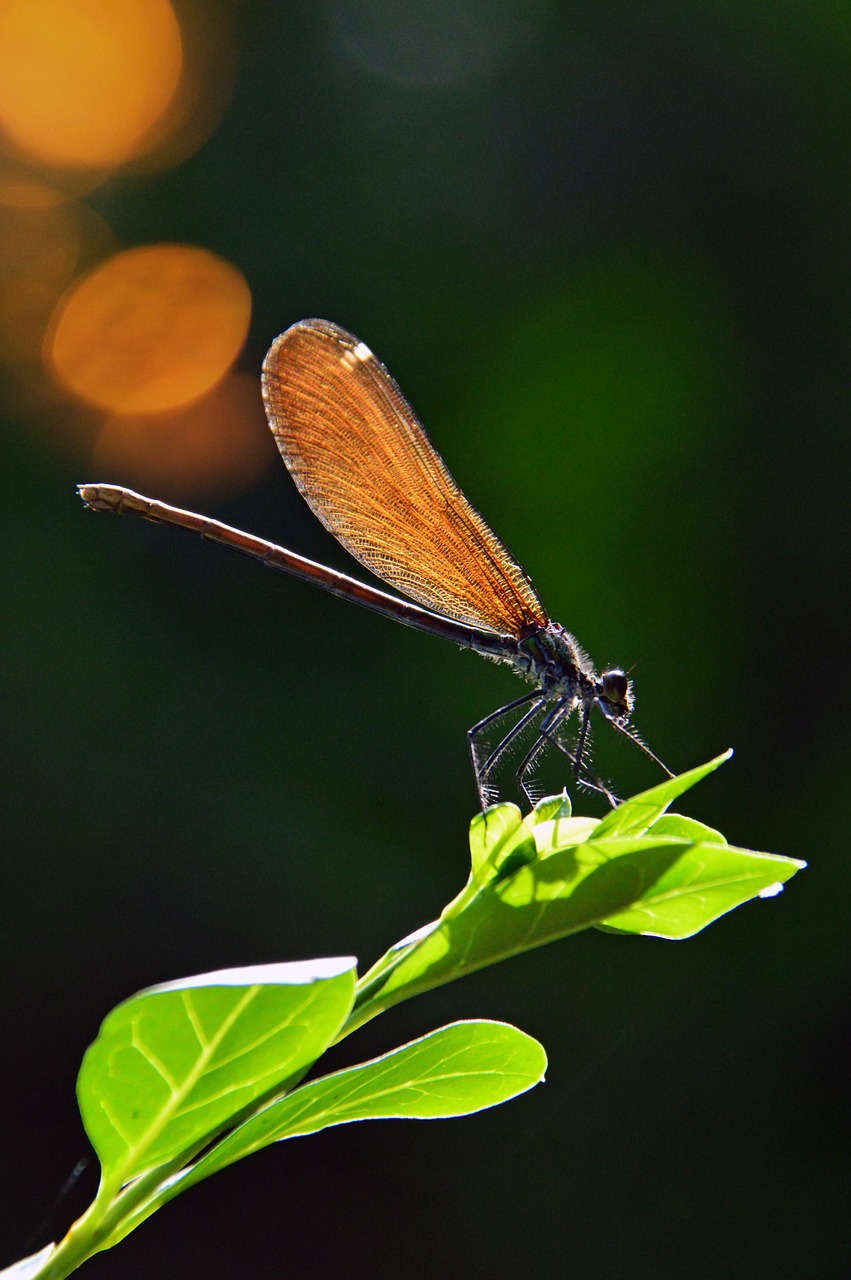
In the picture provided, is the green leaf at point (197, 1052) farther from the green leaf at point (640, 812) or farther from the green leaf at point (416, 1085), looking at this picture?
the green leaf at point (640, 812)

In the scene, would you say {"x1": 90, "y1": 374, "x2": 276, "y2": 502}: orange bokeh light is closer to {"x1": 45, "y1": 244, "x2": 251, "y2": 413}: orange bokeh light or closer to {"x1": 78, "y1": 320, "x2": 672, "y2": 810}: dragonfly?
{"x1": 45, "y1": 244, "x2": 251, "y2": 413}: orange bokeh light

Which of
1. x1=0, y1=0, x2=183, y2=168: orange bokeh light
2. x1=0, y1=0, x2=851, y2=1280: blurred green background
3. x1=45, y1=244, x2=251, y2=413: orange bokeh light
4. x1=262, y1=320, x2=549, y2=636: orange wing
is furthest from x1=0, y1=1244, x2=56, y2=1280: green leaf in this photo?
x1=0, y1=0, x2=183, y2=168: orange bokeh light

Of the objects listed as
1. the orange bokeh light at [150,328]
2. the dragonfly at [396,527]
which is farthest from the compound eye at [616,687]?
the orange bokeh light at [150,328]

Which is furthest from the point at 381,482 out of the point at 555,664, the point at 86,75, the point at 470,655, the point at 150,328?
the point at 86,75

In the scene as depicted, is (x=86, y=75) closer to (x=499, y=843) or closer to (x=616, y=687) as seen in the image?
(x=616, y=687)

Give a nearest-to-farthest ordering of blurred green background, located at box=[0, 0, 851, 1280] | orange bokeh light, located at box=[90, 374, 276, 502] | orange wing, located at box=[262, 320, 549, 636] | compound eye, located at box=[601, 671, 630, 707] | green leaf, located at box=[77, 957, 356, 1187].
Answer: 1. green leaf, located at box=[77, 957, 356, 1187]
2. compound eye, located at box=[601, 671, 630, 707]
3. orange wing, located at box=[262, 320, 549, 636]
4. blurred green background, located at box=[0, 0, 851, 1280]
5. orange bokeh light, located at box=[90, 374, 276, 502]

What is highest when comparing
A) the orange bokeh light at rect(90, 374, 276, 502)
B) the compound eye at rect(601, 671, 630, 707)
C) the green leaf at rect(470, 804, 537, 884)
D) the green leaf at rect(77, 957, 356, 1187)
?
the orange bokeh light at rect(90, 374, 276, 502)
